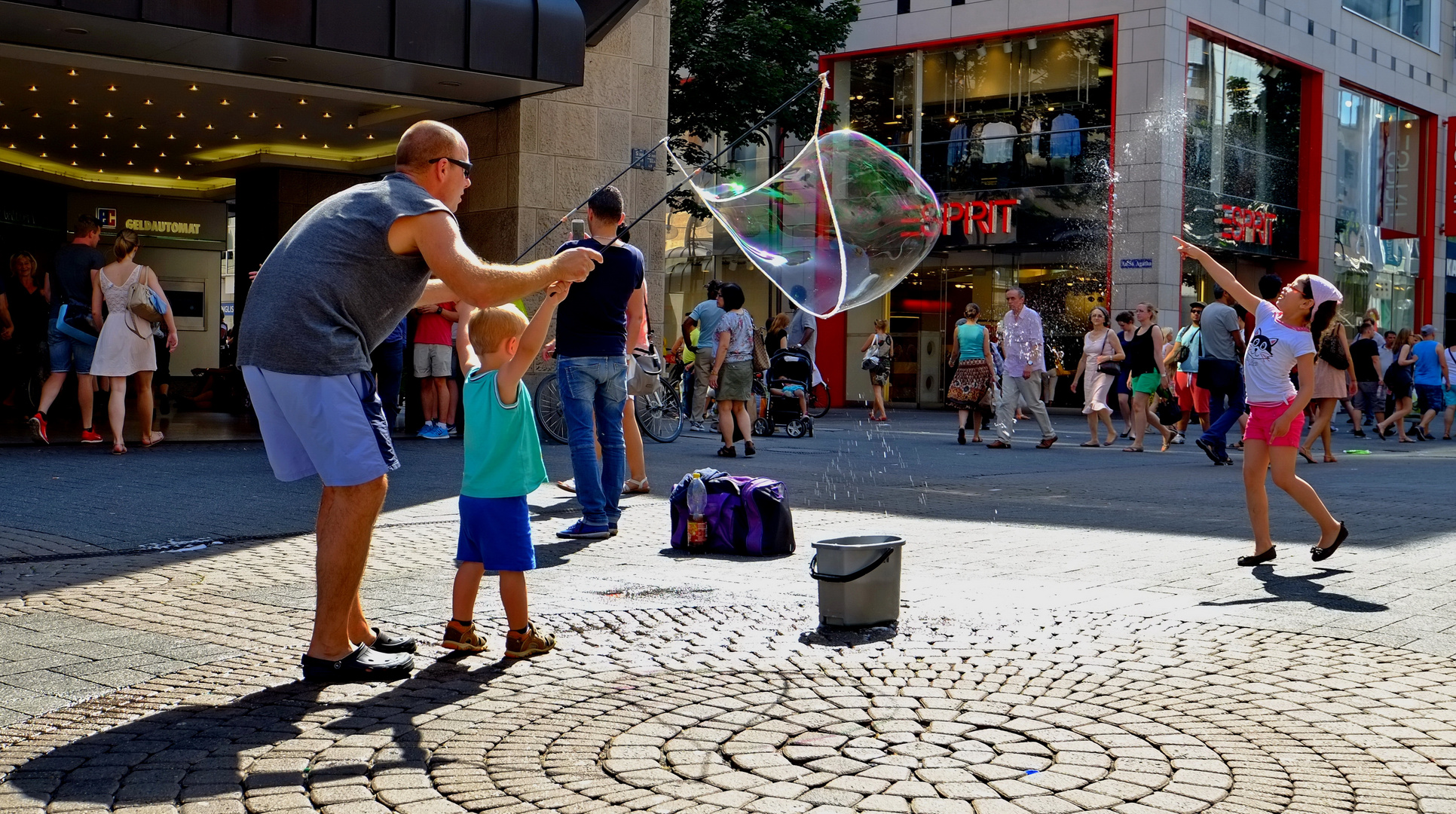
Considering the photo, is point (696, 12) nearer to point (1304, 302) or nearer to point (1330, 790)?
point (1304, 302)

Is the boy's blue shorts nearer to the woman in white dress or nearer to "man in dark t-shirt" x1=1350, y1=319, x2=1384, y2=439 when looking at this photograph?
the woman in white dress

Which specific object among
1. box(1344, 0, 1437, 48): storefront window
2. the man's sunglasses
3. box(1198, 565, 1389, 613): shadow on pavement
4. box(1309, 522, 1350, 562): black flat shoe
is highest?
box(1344, 0, 1437, 48): storefront window

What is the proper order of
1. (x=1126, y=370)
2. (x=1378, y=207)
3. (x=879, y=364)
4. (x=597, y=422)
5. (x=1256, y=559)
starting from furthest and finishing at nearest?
(x=1378, y=207), (x=879, y=364), (x=1126, y=370), (x=597, y=422), (x=1256, y=559)

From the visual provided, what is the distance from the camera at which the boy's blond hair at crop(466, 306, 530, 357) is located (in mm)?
5148

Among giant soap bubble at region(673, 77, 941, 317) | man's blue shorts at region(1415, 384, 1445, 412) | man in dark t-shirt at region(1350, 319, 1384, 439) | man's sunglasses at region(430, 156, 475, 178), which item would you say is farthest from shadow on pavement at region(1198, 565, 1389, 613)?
man's blue shorts at region(1415, 384, 1445, 412)

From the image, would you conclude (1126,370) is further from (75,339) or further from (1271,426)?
(75,339)

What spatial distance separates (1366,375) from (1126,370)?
23.3ft

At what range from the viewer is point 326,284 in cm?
438

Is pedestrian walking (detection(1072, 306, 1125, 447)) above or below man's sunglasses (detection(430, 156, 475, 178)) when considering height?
below

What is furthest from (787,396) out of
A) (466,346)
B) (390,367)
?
(466,346)

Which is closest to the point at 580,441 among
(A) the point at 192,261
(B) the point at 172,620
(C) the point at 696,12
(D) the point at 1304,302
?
(B) the point at 172,620

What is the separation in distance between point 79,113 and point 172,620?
14920 millimetres

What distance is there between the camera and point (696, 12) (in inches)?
1022

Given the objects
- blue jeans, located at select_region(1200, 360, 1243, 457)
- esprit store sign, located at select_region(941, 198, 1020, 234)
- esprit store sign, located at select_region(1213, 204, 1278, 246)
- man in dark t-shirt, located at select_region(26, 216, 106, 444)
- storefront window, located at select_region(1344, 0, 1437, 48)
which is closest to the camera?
man in dark t-shirt, located at select_region(26, 216, 106, 444)
